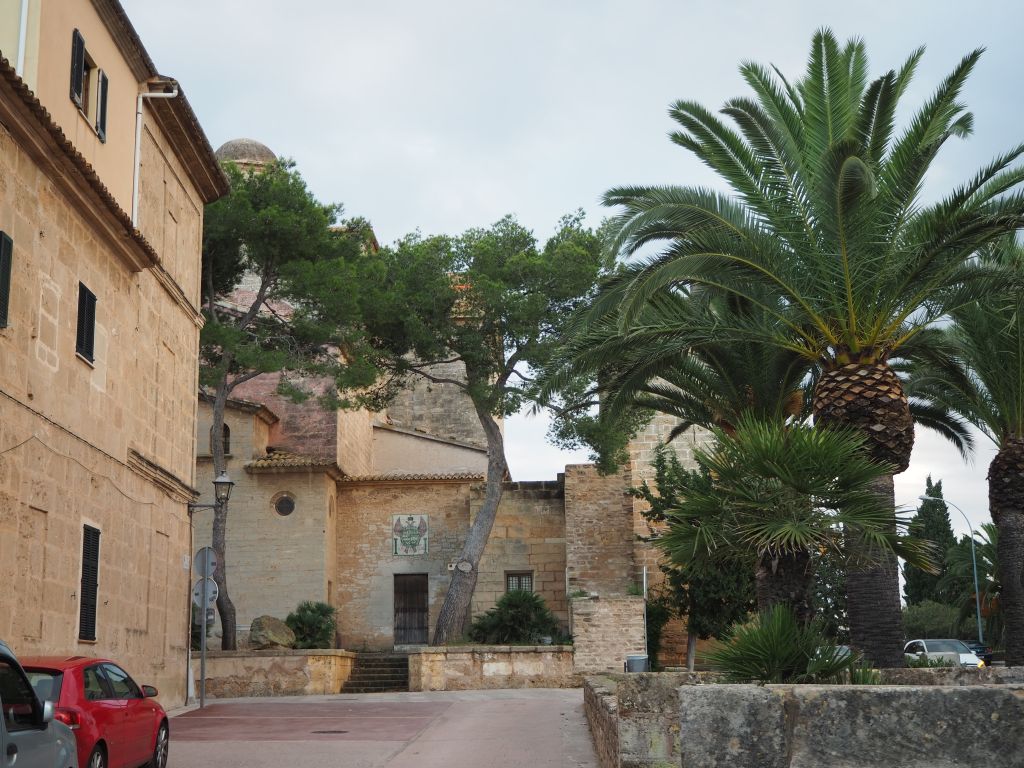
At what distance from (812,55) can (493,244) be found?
15.5 metres

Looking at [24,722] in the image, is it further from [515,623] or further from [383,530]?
[383,530]

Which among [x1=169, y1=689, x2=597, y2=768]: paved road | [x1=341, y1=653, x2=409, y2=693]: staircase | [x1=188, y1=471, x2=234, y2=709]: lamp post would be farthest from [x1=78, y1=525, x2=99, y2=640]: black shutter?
[x1=341, y1=653, x2=409, y2=693]: staircase

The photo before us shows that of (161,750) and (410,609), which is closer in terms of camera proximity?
(161,750)

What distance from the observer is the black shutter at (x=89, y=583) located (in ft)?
49.3

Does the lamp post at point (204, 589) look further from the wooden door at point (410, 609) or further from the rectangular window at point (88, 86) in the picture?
the wooden door at point (410, 609)

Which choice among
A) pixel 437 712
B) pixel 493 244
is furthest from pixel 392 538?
pixel 437 712

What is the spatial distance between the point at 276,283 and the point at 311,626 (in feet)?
28.9

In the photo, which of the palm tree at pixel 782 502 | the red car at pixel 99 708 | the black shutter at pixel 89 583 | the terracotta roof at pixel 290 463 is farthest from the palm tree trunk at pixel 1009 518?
the terracotta roof at pixel 290 463

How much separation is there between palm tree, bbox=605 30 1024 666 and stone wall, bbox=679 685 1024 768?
9.15 m

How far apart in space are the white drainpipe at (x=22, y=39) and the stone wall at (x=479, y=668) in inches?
628

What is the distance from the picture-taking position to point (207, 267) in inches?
1063

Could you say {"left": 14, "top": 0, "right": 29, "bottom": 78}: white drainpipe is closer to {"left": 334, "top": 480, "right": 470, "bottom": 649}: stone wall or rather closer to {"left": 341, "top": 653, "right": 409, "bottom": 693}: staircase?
{"left": 341, "top": 653, "right": 409, "bottom": 693}: staircase

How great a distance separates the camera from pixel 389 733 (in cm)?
1508

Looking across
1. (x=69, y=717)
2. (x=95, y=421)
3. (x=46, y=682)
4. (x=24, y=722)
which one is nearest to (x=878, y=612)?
(x=69, y=717)
